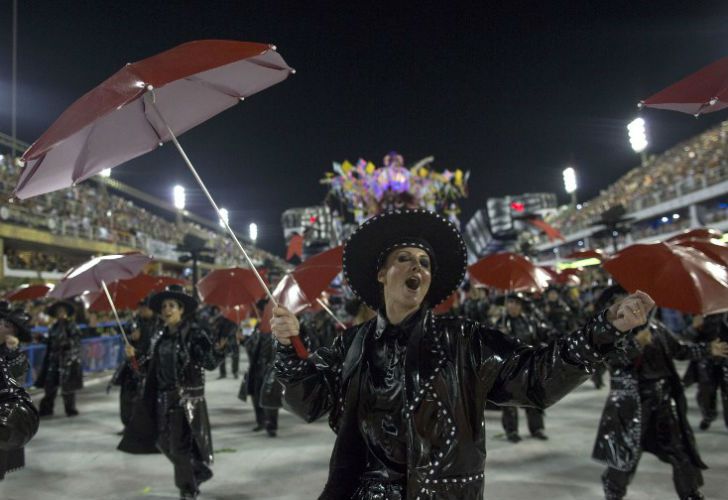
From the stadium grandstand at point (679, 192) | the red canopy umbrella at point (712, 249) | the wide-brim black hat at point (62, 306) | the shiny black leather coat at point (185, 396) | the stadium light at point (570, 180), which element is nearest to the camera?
the red canopy umbrella at point (712, 249)

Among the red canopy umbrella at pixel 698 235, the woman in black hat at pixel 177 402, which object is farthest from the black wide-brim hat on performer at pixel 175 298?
the red canopy umbrella at pixel 698 235

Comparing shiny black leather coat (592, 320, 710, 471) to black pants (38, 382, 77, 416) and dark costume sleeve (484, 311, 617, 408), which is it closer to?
dark costume sleeve (484, 311, 617, 408)

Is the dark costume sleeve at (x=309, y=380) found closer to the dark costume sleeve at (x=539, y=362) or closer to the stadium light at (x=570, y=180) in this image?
the dark costume sleeve at (x=539, y=362)

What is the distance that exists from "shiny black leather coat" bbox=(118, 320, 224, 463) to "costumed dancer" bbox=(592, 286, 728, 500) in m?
3.32

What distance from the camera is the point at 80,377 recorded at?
31.6 feet

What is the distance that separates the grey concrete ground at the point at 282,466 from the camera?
17.4ft

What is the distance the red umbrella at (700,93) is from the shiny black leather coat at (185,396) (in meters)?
4.04

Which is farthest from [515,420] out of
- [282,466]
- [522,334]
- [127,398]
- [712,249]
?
[127,398]

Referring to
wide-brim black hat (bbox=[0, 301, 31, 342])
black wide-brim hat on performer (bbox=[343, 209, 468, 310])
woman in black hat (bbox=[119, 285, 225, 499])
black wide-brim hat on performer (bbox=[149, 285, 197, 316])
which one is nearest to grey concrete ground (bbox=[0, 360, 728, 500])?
woman in black hat (bbox=[119, 285, 225, 499])

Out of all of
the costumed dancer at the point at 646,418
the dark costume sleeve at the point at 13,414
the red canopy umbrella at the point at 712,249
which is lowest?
the costumed dancer at the point at 646,418

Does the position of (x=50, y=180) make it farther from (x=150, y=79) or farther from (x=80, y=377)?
(x=80, y=377)

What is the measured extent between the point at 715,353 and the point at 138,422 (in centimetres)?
480

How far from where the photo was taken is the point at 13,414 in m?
2.75

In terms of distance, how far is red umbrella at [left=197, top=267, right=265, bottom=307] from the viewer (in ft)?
22.4
